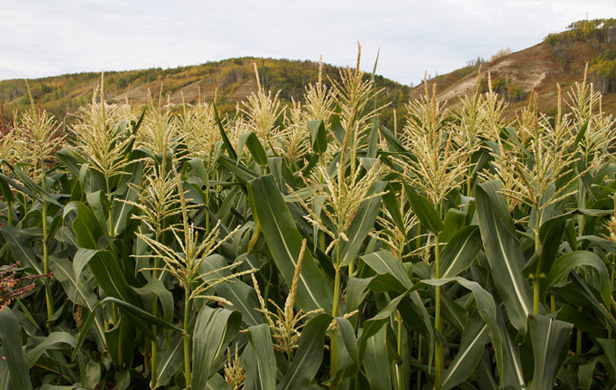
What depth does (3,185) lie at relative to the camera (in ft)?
10.2

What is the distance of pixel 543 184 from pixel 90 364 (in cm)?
276

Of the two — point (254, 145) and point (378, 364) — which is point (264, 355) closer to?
point (378, 364)

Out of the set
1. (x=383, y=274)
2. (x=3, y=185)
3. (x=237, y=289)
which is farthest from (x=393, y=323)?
(x=3, y=185)

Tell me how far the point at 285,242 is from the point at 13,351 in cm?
Result: 141

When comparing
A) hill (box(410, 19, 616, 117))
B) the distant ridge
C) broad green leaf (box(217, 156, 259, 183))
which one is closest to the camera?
broad green leaf (box(217, 156, 259, 183))

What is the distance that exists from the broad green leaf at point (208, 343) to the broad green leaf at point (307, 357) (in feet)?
1.05

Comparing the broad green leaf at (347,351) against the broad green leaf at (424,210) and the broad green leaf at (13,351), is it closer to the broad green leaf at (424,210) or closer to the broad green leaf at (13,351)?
the broad green leaf at (424,210)

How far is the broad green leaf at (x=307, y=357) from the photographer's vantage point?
1862 millimetres

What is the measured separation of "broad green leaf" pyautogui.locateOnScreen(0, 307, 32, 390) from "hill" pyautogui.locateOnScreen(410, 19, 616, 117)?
1899 inches

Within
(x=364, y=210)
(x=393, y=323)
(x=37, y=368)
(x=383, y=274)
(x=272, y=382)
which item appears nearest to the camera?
(x=272, y=382)

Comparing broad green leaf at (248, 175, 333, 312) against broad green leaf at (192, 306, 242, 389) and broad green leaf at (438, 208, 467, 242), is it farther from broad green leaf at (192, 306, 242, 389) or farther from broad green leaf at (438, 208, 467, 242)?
broad green leaf at (438, 208, 467, 242)

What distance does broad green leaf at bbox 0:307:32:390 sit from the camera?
2.05 metres

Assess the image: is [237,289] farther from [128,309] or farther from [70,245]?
[70,245]

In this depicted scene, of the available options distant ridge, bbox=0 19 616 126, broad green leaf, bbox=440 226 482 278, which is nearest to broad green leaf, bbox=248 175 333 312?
broad green leaf, bbox=440 226 482 278
